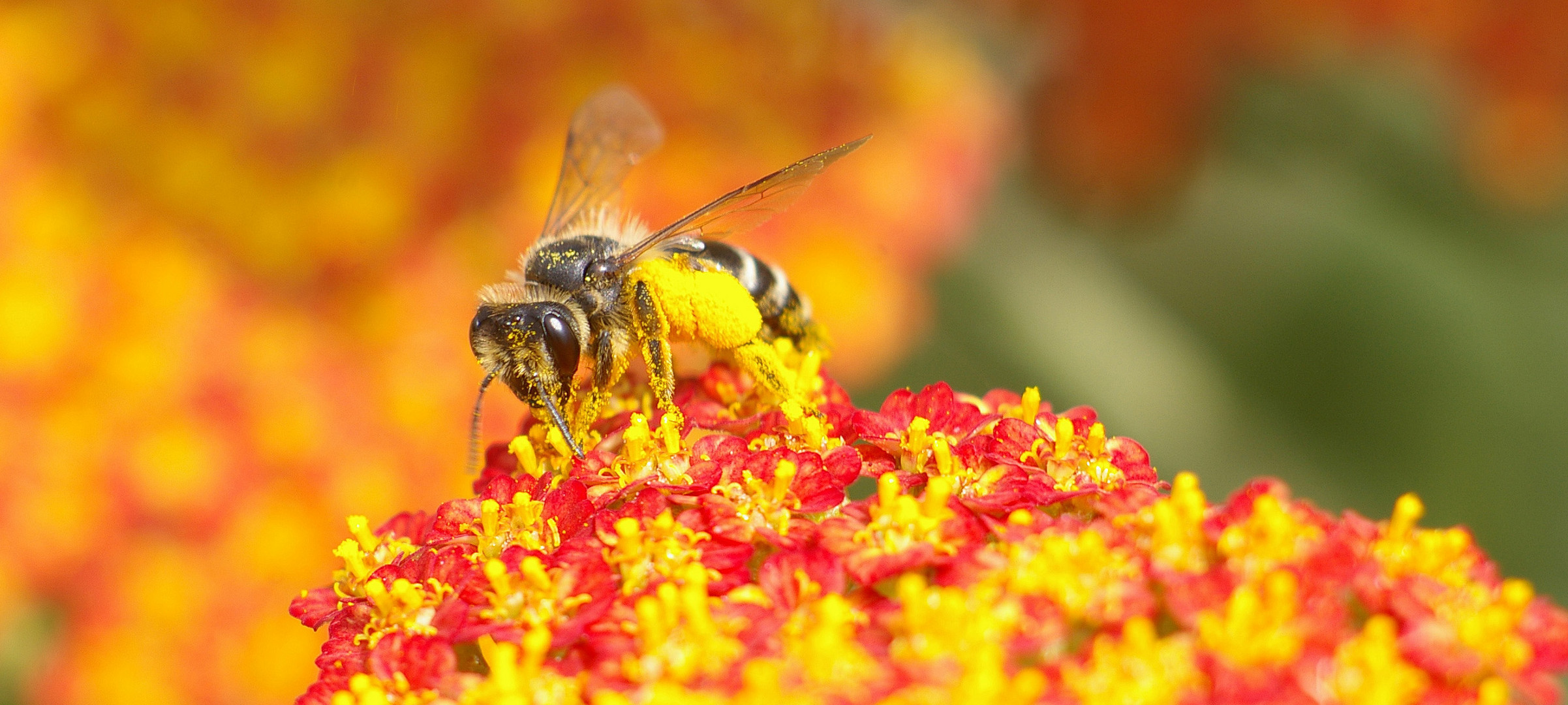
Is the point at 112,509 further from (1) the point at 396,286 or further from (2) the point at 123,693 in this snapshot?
(1) the point at 396,286

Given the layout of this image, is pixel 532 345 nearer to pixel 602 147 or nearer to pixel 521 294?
pixel 521 294

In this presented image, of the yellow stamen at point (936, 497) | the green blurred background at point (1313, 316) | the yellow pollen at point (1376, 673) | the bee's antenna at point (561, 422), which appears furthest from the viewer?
the green blurred background at point (1313, 316)

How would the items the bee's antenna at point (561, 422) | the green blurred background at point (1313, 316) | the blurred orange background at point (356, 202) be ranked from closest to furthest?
the bee's antenna at point (561, 422)
the blurred orange background at point (356, 202)
the green blurred background at point (1313, 316)

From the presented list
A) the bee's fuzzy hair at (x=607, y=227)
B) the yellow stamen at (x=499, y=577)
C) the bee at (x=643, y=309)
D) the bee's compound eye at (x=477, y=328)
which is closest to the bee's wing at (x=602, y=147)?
the bee's fuzzy hair at (x=607, y=227)

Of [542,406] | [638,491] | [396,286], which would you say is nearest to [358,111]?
[396,286]

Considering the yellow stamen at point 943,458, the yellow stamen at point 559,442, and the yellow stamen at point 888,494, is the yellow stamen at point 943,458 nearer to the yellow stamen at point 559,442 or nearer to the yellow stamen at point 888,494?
the yellow stamen at point 888,494

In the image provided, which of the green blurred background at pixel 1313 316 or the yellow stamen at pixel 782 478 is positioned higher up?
the green blurred background at pixel 1313 316

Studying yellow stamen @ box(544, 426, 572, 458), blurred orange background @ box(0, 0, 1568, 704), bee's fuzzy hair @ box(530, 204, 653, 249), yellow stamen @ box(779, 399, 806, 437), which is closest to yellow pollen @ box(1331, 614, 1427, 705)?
yellow stamen @ box(779, 399, 806, 437)
